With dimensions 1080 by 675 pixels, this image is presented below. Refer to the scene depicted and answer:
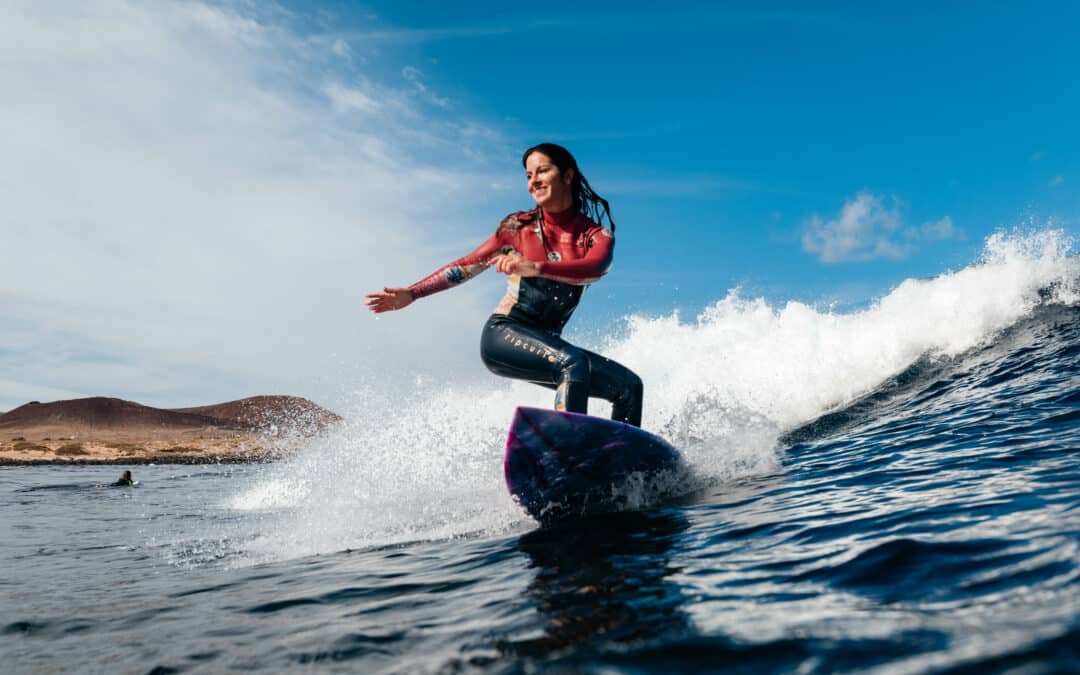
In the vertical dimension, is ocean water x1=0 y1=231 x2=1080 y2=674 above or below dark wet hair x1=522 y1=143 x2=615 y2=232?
below

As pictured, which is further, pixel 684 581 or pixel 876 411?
pixel 876 411

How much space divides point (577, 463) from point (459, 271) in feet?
6.84

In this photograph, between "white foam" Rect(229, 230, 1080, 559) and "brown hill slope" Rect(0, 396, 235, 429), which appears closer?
"white foam" Rect(229, 230, 1080, 559)

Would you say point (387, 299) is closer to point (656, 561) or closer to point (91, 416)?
point (656, 561)

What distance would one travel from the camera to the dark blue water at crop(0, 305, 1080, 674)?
7.32 feet

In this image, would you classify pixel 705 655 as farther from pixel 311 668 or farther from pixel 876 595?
pixel 311 668

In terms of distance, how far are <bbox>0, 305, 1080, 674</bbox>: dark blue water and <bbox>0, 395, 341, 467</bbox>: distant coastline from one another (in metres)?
43.5

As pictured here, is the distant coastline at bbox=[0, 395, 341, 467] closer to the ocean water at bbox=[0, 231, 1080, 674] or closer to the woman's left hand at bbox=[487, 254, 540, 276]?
the ocean water at bbox=[0, 231, 1080, 674]

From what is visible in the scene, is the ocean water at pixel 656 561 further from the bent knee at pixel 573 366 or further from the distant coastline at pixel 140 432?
Result: the distant coastline at pixel 140 432

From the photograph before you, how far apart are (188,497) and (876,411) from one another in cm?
1572

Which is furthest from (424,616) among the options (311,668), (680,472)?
(680,472)

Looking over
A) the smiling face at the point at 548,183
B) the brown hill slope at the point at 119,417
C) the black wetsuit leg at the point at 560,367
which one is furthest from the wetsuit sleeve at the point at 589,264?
the brown hill slope at the point at 119,417

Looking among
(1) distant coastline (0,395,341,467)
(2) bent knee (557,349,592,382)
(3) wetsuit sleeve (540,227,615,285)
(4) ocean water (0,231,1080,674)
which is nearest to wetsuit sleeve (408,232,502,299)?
Result: (3) wetsuit sleeve (540,227,615,285)

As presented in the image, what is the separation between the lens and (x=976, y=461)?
17.4ft
